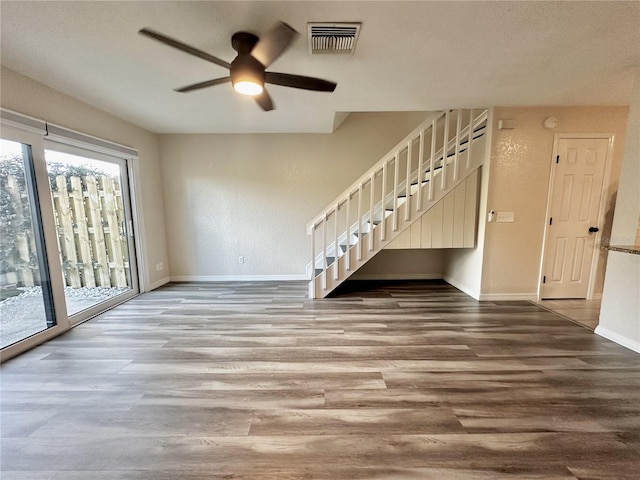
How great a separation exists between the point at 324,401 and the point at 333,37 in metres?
2.52

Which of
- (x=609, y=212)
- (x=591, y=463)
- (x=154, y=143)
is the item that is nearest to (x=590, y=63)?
(x=609, y=212)

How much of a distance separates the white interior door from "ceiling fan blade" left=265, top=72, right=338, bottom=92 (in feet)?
10.6

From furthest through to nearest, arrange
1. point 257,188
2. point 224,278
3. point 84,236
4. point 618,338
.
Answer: point 224,278
point 257,188
point 84,236
point 618,338

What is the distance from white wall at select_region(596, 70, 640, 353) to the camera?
7.78 ft

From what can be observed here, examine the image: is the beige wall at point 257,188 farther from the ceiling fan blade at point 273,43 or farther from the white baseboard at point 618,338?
the white baseboard at point 618,338

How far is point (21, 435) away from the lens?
1501 millimetres

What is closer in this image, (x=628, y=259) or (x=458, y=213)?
(x=628, y=259)

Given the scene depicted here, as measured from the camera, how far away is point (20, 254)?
95.7 inches

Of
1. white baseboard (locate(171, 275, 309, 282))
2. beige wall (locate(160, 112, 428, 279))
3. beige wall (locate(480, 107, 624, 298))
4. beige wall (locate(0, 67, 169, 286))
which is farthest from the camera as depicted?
white baseboard (locate(171, 275, 309, 282))

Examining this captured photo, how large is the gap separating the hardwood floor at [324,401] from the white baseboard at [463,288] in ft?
2.11

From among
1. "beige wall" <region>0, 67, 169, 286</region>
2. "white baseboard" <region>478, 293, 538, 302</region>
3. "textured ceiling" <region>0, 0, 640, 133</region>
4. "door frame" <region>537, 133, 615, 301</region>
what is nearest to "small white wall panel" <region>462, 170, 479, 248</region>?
"white baseboard" <region>478, 293, 538, 302</region>

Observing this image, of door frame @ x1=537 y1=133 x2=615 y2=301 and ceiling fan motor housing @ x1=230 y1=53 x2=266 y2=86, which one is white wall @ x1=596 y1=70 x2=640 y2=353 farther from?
ceiling fan motor housing @ x1=230 y1=53 x2=266 y2=86

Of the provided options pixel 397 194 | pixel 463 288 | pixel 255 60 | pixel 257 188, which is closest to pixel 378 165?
pixel 397 194

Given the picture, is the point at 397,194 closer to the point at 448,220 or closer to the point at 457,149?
the point at 448,220
